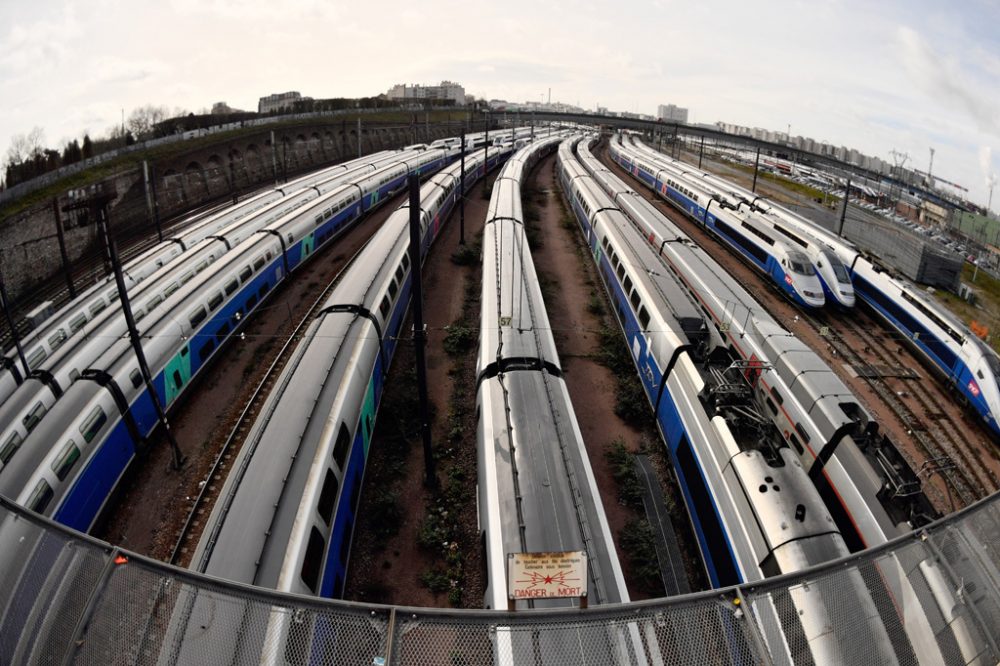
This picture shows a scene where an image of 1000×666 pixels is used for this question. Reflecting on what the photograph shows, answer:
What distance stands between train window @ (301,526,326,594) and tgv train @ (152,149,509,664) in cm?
2

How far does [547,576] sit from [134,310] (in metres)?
21.2

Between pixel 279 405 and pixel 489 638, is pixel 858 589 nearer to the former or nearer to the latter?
pixel 489 638

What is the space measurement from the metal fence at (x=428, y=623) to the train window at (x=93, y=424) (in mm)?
11087

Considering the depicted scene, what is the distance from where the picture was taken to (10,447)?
1374cm

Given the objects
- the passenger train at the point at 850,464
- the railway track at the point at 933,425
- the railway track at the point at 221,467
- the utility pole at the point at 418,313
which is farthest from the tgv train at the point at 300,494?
the railway track at the point at 933,425

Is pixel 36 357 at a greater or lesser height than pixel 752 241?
lesser

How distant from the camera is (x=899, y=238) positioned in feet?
125

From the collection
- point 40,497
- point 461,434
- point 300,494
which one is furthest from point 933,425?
point 40,497

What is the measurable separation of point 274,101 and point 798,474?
213m

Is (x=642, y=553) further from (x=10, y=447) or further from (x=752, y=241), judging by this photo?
(x=752, y=241)

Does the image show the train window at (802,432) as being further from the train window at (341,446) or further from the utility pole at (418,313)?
the train window at (341,446)

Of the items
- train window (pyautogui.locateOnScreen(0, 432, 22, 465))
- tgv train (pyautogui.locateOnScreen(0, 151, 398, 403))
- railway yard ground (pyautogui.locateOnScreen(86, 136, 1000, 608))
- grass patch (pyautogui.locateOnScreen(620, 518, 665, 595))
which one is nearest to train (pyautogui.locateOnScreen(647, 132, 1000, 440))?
railway yard ground (pyautogui.locateOnScreen(86, 136, 1000, 608))

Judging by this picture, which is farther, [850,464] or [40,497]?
[850,464]

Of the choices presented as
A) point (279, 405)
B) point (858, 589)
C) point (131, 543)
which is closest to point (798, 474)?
point (858, 589)
